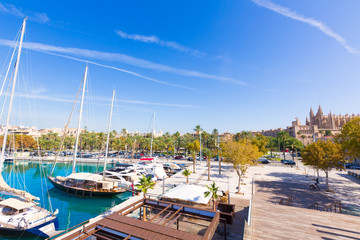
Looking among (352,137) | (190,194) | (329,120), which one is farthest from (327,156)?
(329,120)

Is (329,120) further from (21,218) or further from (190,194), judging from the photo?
(21,218)

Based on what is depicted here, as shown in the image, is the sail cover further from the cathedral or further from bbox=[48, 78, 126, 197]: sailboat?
the cathedral

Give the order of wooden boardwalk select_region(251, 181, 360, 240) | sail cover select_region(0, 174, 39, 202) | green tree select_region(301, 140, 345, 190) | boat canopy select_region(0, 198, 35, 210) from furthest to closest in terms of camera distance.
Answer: green tree select_region(301, 140, 345, 190)
sail cover select_region(0, 174, 39, 202)
boat canopy select_region(0, 198, 35, 210)
wooden boardwalk select_region(251, 181, 360, 240)

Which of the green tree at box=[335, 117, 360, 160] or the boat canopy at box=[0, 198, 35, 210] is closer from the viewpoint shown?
the boat canopy at box=[0, 198, 35, 210]

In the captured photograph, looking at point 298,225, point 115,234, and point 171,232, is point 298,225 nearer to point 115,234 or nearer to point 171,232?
point 171,232

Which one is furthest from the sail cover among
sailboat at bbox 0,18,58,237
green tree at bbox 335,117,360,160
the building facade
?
the building facade

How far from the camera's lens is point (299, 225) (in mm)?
9383

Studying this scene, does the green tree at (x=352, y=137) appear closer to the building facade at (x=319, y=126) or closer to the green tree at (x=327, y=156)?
the green tree at (x=327, y=156)

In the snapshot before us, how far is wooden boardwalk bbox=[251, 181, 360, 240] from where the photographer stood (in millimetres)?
8367

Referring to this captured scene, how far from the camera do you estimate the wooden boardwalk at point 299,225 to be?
27.5 feet

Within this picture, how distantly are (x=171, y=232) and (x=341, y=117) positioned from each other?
20430cm

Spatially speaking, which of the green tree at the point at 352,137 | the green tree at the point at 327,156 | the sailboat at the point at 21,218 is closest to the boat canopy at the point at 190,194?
the sailboat at the point at 21,218

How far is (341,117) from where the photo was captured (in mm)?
A: 152750

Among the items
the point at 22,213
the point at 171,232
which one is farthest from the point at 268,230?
the point at 22,213
